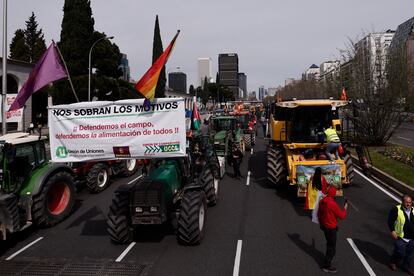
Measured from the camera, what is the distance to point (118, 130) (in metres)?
7.55

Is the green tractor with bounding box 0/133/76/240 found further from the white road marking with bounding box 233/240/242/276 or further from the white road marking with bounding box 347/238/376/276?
the white road marking with bounding box 347/238/376/276

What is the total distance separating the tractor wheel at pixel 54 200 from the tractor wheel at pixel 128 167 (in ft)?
17.4

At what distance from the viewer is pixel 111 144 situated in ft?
24.8

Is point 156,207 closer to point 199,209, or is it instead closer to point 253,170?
point 199,209

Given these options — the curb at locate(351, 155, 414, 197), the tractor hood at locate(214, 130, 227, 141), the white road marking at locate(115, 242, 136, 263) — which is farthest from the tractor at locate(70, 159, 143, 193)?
the curb at locate(351, 155, 414, 197)

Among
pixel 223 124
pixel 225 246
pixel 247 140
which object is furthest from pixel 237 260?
pixel 247 140

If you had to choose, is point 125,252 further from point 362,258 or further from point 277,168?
point 277,168

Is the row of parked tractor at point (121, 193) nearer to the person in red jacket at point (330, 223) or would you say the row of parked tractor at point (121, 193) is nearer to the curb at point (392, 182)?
the person in red jacket at point (330, 223)

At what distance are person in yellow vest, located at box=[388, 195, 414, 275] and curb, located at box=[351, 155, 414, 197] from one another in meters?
5.56

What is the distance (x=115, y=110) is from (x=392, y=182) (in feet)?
35.1

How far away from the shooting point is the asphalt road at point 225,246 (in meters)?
7.29

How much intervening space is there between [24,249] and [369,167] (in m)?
13.7

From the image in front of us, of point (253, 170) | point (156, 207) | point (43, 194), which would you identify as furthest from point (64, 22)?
point (156, 207)

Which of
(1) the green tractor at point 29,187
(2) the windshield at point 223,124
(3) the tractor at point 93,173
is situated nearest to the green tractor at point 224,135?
(2) the windshield at point 223,124
